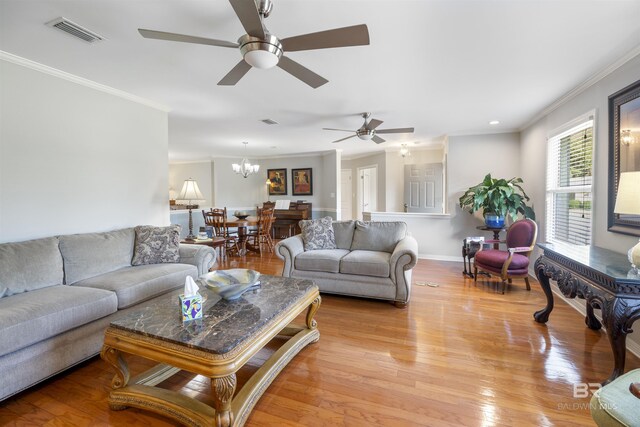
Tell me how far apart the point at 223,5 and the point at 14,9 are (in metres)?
1.40

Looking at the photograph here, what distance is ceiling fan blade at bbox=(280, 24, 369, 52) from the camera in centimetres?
153

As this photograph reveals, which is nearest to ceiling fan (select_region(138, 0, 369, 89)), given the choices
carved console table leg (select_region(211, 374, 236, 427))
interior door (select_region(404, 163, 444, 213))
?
carved console table leg (select_region(211, 374, 236, 427))

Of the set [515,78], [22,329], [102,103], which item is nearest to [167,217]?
[102,103]

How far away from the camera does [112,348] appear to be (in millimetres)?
1617

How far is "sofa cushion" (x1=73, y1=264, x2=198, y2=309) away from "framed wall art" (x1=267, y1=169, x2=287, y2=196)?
5648mm

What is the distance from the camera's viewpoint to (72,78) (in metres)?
2.87

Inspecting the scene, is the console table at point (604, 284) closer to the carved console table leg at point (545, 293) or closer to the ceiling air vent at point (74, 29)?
the carved console table leg at point (545, 293)

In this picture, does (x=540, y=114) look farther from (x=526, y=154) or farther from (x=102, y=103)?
(x=102, y=103)

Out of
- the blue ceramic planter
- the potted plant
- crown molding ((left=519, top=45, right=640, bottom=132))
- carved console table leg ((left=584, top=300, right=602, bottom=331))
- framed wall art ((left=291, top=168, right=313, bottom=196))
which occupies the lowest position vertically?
carved console table leg ((left=584, top=300, right=602, bottom=331))

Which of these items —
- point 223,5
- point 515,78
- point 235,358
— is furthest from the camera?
point 515,78

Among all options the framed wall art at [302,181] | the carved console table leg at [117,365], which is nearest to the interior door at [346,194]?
the framed wall art at [302,181]

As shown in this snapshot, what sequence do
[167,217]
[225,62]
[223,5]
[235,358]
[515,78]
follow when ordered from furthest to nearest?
[167,217]
[515,78]
[225,62]
[223,5]
[235,358]

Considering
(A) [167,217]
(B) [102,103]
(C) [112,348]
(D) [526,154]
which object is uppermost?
(B) [102,103]

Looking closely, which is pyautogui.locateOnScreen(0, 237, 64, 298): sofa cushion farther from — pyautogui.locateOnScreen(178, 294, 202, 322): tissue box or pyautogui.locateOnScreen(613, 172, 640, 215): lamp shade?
pyautogui.locateOnScreen(613, 172, 640, 215): lamp shade
